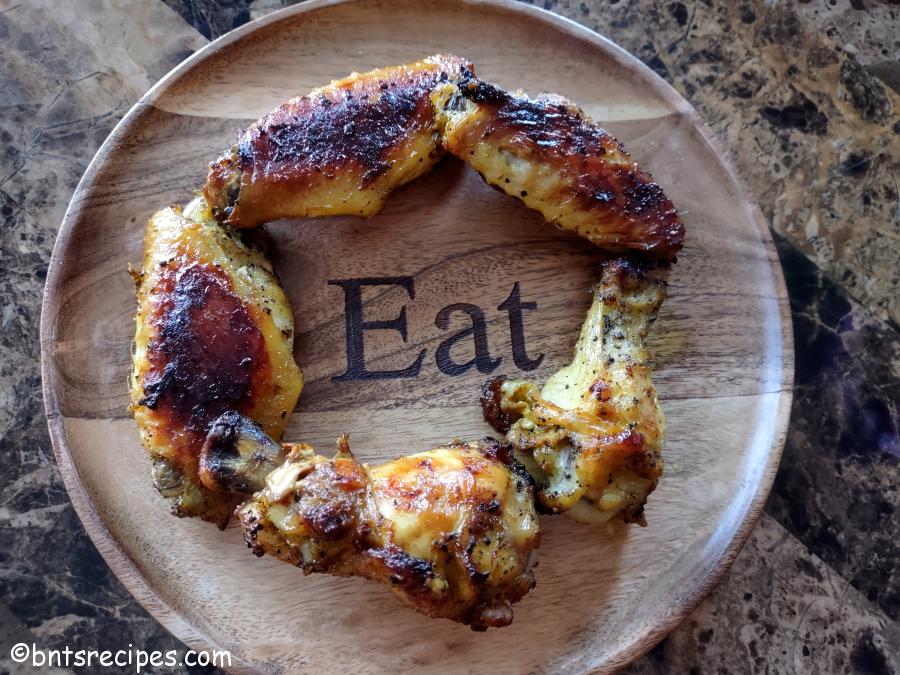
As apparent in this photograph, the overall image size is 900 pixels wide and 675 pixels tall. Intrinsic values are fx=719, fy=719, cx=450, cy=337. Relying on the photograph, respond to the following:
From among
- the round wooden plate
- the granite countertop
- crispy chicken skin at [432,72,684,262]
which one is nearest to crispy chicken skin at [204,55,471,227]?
crispy chicken skin at [432,72,684,262]

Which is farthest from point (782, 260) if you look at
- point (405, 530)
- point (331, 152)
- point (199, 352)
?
point (199, 352)

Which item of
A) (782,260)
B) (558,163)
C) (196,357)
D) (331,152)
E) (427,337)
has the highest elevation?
(331,152)

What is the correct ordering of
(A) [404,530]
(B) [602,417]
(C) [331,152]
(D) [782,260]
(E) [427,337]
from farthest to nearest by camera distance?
(D) [782,260] → (E) [427,337] → (C) [331,152] → (B) [602,417] → (A) [404,530]

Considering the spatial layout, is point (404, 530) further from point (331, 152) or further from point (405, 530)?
point (331, 152)

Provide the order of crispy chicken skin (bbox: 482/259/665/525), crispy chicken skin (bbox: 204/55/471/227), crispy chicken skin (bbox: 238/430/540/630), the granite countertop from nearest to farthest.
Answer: crispy chicken skin (bbox: 238/430/540/630)
crispy chicken skin (bbox: 482/259/665/525)
crispy chicken skin (bbox: 204/55/471/227)
the granite countertop

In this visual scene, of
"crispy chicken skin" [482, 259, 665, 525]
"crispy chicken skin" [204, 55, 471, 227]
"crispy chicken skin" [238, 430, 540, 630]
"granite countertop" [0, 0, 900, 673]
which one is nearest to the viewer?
"crispy chicken skin" [238, 430, 540, 630]

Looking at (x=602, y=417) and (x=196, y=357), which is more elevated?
(x=196, y=357)

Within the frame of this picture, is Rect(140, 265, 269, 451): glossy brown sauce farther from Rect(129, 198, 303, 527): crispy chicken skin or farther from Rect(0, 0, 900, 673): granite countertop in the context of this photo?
Rect(0, 0, 900, 673): granite countertop

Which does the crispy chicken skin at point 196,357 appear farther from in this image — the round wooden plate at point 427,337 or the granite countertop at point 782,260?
the granite countertop at point 782,260
